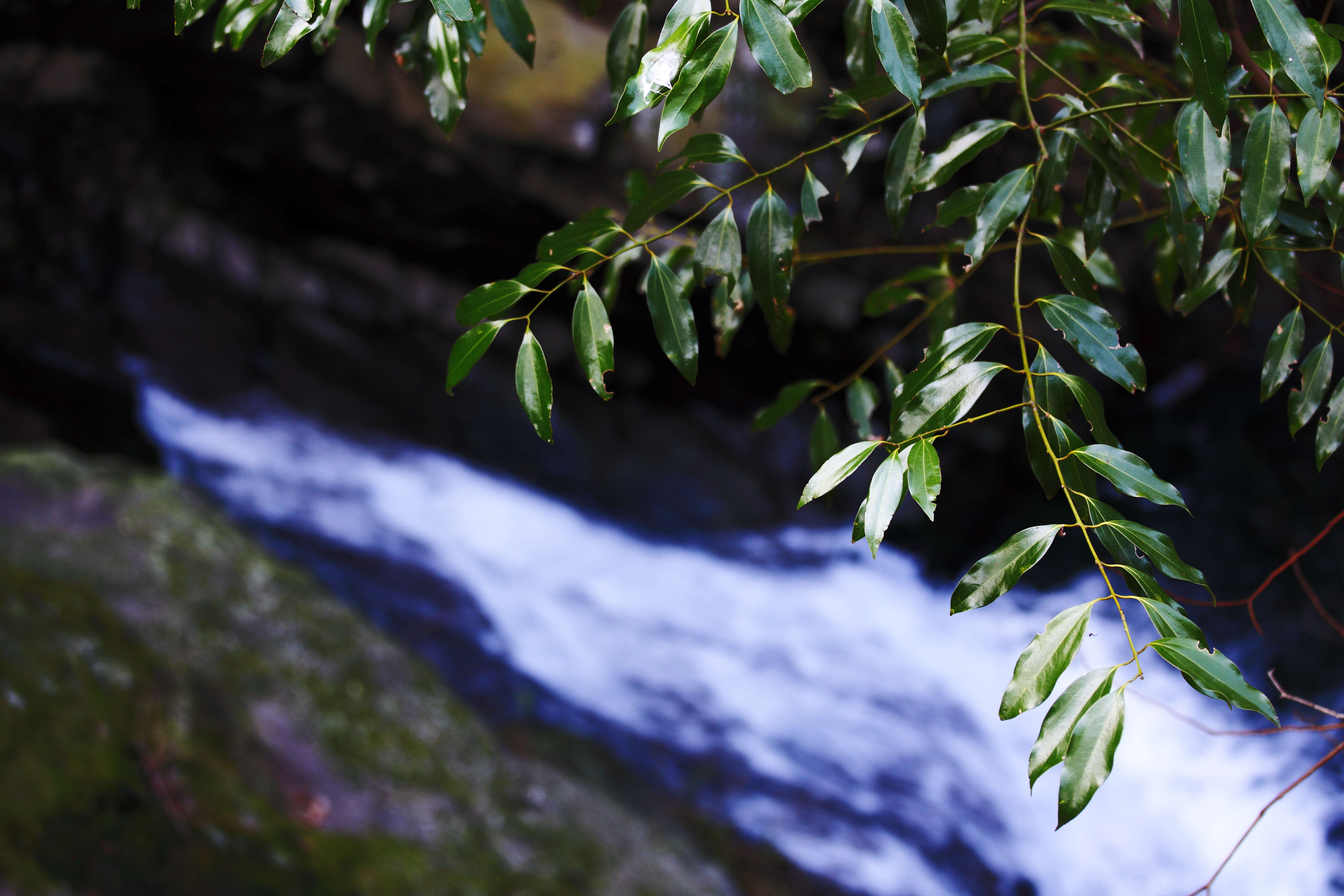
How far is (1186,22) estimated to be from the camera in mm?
748

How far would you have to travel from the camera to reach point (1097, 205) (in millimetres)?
1122

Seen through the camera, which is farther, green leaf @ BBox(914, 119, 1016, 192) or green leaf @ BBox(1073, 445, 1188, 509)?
green leaf @ BBox(914, 119, 1016, 192)

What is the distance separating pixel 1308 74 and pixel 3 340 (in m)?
5.78

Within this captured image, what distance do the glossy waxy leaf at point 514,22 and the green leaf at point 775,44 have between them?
0.57 metres

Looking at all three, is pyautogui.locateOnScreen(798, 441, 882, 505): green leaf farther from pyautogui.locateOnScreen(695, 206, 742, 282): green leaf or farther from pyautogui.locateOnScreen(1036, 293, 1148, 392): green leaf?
pyautogui.locateOnScreen(695, 206, 742, 282): green leaf

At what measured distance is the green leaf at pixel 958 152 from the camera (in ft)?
3.10

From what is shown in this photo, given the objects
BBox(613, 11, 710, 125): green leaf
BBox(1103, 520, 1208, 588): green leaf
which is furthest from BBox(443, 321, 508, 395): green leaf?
BBox(1103, 520, 1208, 588): green leaf

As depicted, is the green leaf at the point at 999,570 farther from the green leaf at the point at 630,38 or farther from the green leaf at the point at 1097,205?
Answer: the green leaf at the point at 630,38

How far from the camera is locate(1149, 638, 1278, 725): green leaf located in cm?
63

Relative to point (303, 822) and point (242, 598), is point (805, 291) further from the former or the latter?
point (303, 822)

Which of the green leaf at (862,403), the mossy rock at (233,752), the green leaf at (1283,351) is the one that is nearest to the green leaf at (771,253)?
the green leaf at (862,403)

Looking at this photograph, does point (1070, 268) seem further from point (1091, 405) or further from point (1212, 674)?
point (1212, 674)

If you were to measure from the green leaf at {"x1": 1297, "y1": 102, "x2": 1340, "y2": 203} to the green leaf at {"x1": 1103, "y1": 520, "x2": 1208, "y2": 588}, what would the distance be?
359 millimetres

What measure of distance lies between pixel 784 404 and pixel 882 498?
0.62 meters
